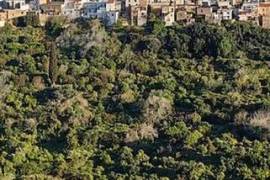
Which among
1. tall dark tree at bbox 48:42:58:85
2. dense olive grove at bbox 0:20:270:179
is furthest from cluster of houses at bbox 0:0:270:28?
tall dark tree at bbox 48:42:58:85

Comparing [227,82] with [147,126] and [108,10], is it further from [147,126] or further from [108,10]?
[108,10]

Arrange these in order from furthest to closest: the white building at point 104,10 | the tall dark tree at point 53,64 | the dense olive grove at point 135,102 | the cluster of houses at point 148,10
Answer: the white building at point 104,10
the cluster of houses at point 148,10
the tall dark tree at point 53,64
the dense olive grove at point 135,102

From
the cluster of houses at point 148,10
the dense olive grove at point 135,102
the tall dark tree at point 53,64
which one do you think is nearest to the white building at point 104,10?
the cluster of houses at point 148,10

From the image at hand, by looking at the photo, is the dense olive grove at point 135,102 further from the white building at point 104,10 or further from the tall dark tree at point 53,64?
the white building at point 104,10

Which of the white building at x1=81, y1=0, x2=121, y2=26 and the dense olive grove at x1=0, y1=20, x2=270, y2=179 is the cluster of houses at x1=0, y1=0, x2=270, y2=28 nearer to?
the white building at x1=81, y1=0, x2=121, y2=26

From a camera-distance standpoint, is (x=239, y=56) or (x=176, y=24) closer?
(x=239, y=56)

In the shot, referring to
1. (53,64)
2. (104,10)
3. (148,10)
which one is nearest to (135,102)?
(53,64)

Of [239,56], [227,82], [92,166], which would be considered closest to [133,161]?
[92,166]
